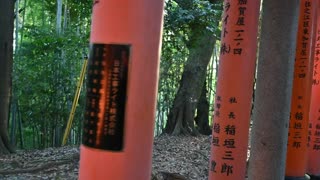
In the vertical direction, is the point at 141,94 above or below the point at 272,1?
below

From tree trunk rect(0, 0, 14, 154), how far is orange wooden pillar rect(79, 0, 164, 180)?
5997mm

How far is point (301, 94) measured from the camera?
5309 millimetres

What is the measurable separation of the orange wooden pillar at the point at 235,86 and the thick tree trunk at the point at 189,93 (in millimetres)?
6224

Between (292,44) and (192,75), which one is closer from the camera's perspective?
(292,44)

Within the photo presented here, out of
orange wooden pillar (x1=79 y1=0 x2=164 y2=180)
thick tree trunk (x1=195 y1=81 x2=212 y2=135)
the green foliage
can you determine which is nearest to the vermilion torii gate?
orange wooden pillar (x1=79 y1=0 x2=164 y2=180)

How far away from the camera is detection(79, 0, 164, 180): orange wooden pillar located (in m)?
1.53

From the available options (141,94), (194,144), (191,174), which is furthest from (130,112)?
(194,144)

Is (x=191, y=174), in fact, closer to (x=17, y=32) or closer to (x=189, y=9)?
(x=189, y=9)

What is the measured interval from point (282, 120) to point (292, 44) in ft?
2.04

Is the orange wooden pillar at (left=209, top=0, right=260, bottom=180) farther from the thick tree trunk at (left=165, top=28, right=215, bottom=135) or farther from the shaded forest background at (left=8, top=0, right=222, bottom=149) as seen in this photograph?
the thick tree trunk at (left=165, top=28, right=215, bottom=135)

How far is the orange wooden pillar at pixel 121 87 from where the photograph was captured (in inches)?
60.2

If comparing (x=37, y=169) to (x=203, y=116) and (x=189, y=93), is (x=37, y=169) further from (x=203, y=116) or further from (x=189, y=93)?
(x=203, y=116)

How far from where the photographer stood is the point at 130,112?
60.6 inches

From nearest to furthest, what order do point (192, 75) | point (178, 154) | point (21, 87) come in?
point (178, 154), point (192, 75), point (21, 87)
